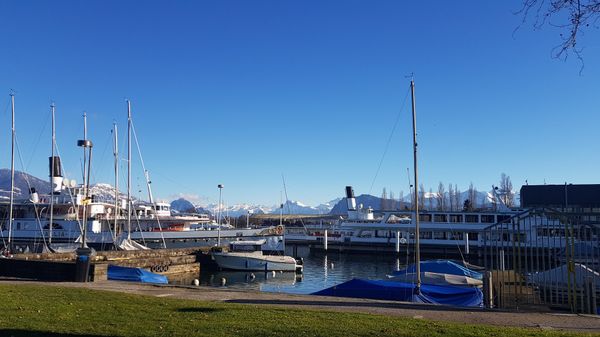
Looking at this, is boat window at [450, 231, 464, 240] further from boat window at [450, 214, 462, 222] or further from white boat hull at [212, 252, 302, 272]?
white boat hull at [212, 252, 302, 272]

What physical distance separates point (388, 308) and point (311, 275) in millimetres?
35044

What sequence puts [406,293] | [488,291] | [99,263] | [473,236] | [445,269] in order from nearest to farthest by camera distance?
[488,291]
[406,293]
[99,263]
[445,269]
[473,236]

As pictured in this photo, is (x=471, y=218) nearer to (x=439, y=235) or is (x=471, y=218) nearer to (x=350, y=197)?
(x=439, y=235)

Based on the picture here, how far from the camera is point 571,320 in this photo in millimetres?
14016

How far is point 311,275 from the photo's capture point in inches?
2005

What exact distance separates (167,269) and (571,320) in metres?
34.8

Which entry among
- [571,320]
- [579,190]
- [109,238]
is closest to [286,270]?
[109,238]

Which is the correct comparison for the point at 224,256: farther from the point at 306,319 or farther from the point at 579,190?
the point at 579,190

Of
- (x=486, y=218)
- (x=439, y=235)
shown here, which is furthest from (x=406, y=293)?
(x=486, y=218)

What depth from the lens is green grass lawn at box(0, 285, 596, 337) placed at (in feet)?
36.6

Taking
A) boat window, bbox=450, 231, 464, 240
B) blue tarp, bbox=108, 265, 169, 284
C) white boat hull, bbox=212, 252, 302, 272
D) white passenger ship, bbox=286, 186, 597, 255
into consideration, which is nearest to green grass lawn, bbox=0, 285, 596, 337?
blue tarp, bbox=108, 265, 169, 284

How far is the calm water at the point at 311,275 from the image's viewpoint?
41906 millimetres

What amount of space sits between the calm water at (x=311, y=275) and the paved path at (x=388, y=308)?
16920 mm

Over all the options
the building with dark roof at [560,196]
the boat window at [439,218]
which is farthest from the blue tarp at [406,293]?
the boat window at [439,218]
